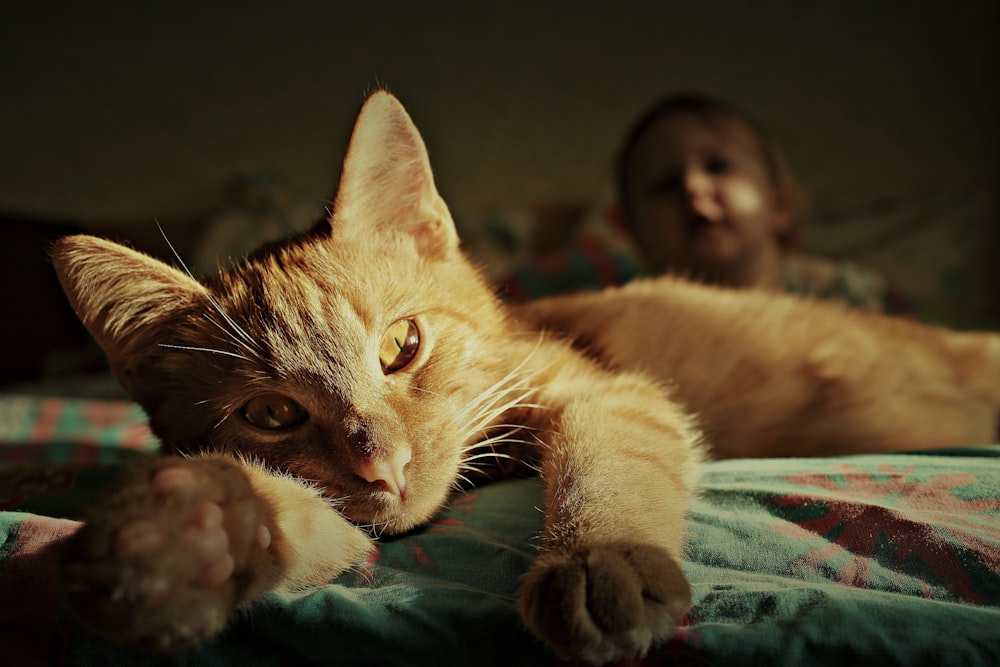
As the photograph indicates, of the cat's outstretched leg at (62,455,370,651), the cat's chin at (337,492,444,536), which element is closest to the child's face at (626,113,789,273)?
the cat's chin at (337,492,444,536)

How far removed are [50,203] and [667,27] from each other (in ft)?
13.7

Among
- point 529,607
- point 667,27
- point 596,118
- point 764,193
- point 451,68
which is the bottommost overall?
point 529,607

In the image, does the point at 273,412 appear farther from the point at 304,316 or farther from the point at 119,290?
the point at 119,290

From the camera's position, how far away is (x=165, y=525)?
22.0 inches

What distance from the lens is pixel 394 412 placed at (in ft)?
2.83

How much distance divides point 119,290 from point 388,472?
55 cm

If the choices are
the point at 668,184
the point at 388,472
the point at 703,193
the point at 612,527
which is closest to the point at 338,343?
the point at 388,472

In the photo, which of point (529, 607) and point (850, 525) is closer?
point (529, 607)

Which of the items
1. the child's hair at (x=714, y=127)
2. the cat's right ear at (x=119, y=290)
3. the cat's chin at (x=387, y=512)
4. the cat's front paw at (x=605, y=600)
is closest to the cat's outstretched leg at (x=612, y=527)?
the cat's front paw at (x=605, y=600)

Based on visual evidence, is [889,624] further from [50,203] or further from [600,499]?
[50,203]

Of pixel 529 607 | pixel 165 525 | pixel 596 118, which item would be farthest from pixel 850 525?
pixel 596 118

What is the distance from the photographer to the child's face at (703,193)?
2.22 metres

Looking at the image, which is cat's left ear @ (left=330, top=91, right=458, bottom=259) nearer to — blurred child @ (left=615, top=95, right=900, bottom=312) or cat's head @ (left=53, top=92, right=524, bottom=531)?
cat's head @ (left=53, top=92, right=524, bottom=531)

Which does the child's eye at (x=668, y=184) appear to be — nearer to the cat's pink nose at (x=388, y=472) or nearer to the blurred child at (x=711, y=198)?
the blurred child at (x=711, y=198)
